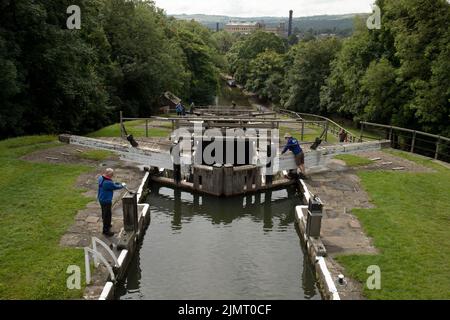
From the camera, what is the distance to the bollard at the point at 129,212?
10.5 meters

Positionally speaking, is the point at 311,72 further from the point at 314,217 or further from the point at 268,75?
the point at 314,217

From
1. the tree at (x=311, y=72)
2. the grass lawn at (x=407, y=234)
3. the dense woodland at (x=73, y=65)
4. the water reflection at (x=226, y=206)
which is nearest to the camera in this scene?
the grass lawn at (x=407, y=234)

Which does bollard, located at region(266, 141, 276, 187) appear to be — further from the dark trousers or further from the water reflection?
the dark trousers

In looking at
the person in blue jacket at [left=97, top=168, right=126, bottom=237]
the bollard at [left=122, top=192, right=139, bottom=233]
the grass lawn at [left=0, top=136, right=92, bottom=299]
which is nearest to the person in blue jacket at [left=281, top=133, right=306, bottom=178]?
the bollard at [left=122, top=192, right=139, bottom=233]

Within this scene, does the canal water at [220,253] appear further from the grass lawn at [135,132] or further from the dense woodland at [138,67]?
the dense woodland at [138,67]

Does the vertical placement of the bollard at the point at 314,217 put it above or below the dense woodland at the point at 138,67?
below

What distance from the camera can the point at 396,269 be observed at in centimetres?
907

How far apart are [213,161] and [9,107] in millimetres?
11076

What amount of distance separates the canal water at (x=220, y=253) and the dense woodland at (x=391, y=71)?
12783 millimetres

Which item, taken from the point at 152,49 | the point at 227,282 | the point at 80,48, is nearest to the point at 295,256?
the point at 227,282

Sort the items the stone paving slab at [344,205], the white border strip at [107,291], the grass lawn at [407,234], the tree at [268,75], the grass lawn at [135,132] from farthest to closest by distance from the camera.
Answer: the tree at [268,75] → the grass lawn at [135,132] → the stone paving slab at [344,205] → the grass lawn at [407,234] → the white border strip at [107,291]

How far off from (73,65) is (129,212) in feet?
46.6

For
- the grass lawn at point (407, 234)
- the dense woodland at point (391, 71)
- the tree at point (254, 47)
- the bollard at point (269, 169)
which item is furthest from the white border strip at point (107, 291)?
the tree at point (254, 47)
